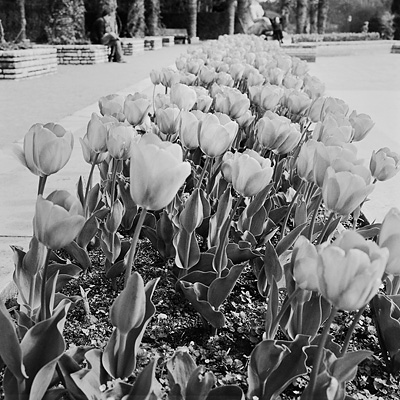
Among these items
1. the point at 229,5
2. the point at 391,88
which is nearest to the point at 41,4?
the point at 229,5

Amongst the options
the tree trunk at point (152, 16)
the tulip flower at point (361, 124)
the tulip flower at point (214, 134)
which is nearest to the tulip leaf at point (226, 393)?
the tulip flower at point (214, 134)

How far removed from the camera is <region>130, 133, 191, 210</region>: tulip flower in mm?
1148

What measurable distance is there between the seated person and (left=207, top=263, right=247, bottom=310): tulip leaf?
54.8 ft

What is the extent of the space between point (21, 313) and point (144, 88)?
7.75 meters

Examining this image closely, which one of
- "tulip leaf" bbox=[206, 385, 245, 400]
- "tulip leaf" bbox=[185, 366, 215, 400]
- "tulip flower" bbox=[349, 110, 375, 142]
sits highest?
"tulip flower" bbox=[349, 110, 375, 142]

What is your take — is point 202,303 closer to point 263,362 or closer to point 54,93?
point 263,362

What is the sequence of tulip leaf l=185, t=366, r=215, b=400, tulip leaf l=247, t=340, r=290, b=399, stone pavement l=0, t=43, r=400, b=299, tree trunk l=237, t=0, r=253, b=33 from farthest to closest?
1. tree trunk l=237, t=0, r=253, b=33
2. stone pavement l=0, t=43, r=400, b=299
3. tulip leaf l=247, t=340, r=290, b=399
4. tulip leaf l=185, t=366, r=215, b=400

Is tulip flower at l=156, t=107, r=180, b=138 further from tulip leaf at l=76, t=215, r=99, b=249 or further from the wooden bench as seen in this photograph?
the wooden bench

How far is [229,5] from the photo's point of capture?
33.1 metres

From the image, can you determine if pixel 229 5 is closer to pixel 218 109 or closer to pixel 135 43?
pixel 135 43

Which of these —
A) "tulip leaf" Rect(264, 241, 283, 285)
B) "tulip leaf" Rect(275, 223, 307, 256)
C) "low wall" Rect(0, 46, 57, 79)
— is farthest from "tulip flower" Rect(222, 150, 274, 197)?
"low wall" Rect(0, 46, 57, 79)

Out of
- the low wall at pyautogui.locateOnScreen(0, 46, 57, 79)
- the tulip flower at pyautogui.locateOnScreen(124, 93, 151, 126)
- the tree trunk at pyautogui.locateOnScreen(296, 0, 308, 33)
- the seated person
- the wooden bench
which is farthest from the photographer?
the tree trunk at pyautogui.locateOnScreen(296, 0, 308, 33)

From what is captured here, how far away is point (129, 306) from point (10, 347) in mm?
240

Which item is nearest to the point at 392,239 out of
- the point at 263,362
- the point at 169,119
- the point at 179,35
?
the point at 263,362
